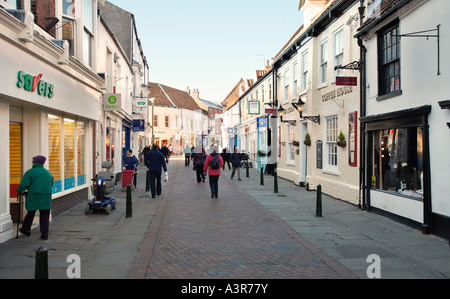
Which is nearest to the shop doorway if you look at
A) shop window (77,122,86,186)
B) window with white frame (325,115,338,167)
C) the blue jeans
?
shop window (77,122,86,186)

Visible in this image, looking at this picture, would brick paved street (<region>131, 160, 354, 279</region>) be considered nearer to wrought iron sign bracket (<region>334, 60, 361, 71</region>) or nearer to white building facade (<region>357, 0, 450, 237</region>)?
white building facade (<region>357, 0, 450, 237</region>)

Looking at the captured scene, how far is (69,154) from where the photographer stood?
11641 millimetres

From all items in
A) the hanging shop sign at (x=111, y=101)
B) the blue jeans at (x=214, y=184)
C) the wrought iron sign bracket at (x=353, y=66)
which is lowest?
the blue jeans at (x=214, y=184)

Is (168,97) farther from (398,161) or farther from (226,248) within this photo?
(226,248)

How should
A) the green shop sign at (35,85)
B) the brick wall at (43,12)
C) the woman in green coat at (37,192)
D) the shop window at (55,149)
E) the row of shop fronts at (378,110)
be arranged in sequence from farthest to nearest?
the shop window at (55,149)
the brick wall at (43,12)
the row of shop fronts at (378,110)
the green shop sign at (35,85)
the woman in green coat at (37,192)

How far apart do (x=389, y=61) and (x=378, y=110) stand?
4.27 ft

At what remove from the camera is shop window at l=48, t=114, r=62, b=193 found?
33.7 ft

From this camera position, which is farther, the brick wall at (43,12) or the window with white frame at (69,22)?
the window with white frame at (69,22)

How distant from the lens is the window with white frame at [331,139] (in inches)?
557

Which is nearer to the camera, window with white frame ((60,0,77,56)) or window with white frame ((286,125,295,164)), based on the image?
window with white frame ((60,0,77,56))

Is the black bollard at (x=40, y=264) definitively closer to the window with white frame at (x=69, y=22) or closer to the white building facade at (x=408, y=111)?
the white building facade at (x=408, y=111)

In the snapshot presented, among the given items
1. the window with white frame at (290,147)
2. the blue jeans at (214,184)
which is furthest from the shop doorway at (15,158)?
the window with white frame at (290,147)
